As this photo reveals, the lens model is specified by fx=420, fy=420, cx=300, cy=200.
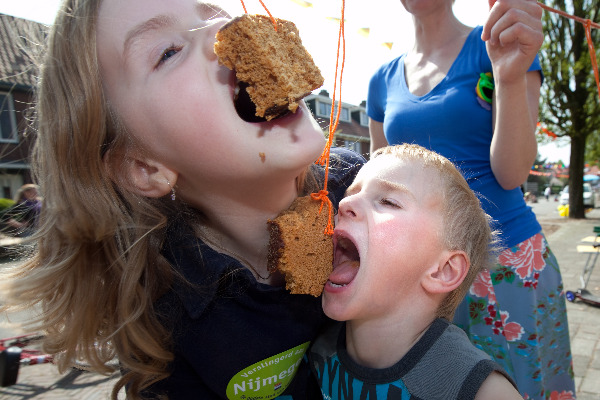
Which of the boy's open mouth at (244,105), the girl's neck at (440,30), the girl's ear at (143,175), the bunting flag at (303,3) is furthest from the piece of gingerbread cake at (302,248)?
the girl's neck at (440,30)

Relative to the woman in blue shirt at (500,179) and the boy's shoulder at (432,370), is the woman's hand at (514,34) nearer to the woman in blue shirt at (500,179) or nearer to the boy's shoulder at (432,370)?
the woman in blue shirt at (500,179)

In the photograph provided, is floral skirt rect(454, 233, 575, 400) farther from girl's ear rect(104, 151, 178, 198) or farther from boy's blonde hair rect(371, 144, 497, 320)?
girl's ear rect(104, 151, 178, 198)

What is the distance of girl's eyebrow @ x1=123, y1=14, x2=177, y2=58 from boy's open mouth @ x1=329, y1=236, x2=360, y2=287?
2.91ft

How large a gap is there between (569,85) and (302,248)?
1842 cm

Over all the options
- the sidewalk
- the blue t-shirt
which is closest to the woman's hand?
the blue t-shirt

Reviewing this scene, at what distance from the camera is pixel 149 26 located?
127 cm

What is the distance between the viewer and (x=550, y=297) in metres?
1.86

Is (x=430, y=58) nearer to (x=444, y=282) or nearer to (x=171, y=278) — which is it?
(x=444, y=282)

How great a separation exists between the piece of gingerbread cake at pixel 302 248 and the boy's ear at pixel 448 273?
351 millimetres

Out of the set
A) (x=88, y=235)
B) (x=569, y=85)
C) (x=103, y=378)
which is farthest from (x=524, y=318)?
(x=569, y=85)

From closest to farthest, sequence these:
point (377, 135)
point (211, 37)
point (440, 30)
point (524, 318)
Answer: point (211, 37) → point (524, 318) → point (440, 30) → point (377, 135)

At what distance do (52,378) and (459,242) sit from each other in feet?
17.5

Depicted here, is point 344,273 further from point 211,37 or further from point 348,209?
point 211,37

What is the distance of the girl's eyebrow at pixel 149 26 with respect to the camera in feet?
4.16
